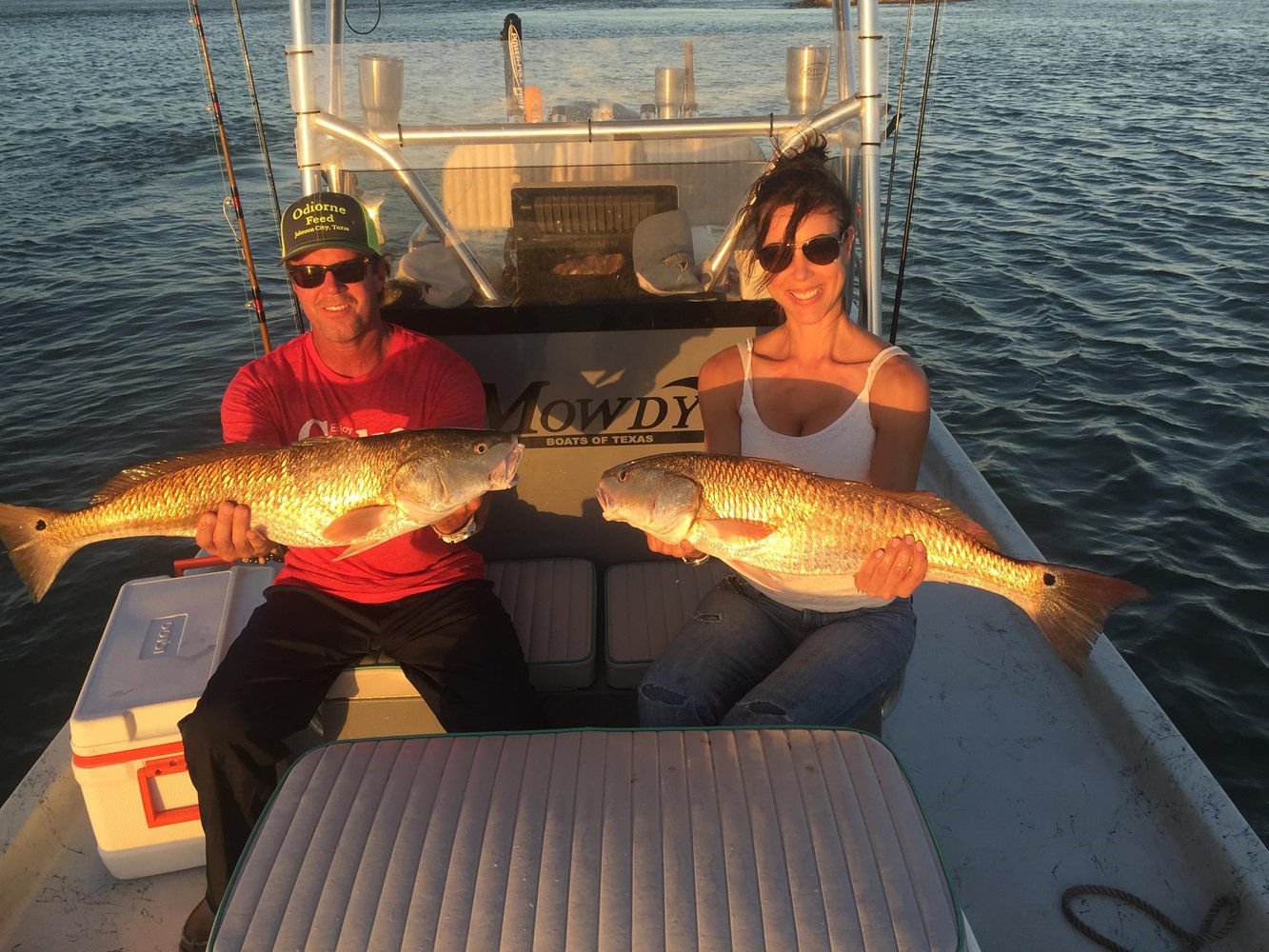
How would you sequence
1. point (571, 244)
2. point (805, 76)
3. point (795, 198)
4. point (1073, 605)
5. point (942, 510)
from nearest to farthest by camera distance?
1. point (1073, 605)
2. point (942, 510)
3. point (795, 198)
4. point (571, 244)
5. point (805, 76)

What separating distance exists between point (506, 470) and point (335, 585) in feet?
2.81

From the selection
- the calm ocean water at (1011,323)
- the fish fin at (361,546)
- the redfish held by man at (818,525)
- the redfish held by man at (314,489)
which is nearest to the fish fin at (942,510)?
the redfish held by man at (818,525)

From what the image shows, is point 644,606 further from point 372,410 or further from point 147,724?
point 147,724

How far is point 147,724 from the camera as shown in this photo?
3.09 meters

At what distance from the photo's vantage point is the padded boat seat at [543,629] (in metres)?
3.30

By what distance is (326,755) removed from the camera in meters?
2.46

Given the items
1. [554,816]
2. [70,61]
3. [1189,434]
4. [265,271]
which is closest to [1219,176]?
[1189,434]

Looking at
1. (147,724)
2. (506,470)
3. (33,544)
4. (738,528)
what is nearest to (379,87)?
(506,470)

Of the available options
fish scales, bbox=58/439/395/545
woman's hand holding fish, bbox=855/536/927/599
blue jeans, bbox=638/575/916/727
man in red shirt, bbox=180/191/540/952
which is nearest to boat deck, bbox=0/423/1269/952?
blue jeans, bbox=638/575/916/727

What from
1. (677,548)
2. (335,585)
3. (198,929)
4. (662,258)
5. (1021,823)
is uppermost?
(662,258)

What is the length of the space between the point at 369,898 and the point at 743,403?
199 cm

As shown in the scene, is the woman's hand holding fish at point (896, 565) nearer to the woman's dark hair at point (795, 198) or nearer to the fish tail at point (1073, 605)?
the fish tail at point (1073, 605)

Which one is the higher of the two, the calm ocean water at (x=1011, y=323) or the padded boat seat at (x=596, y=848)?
the padded boat seat at (x=596, y=848)

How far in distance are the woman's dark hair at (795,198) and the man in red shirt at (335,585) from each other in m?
1.17
